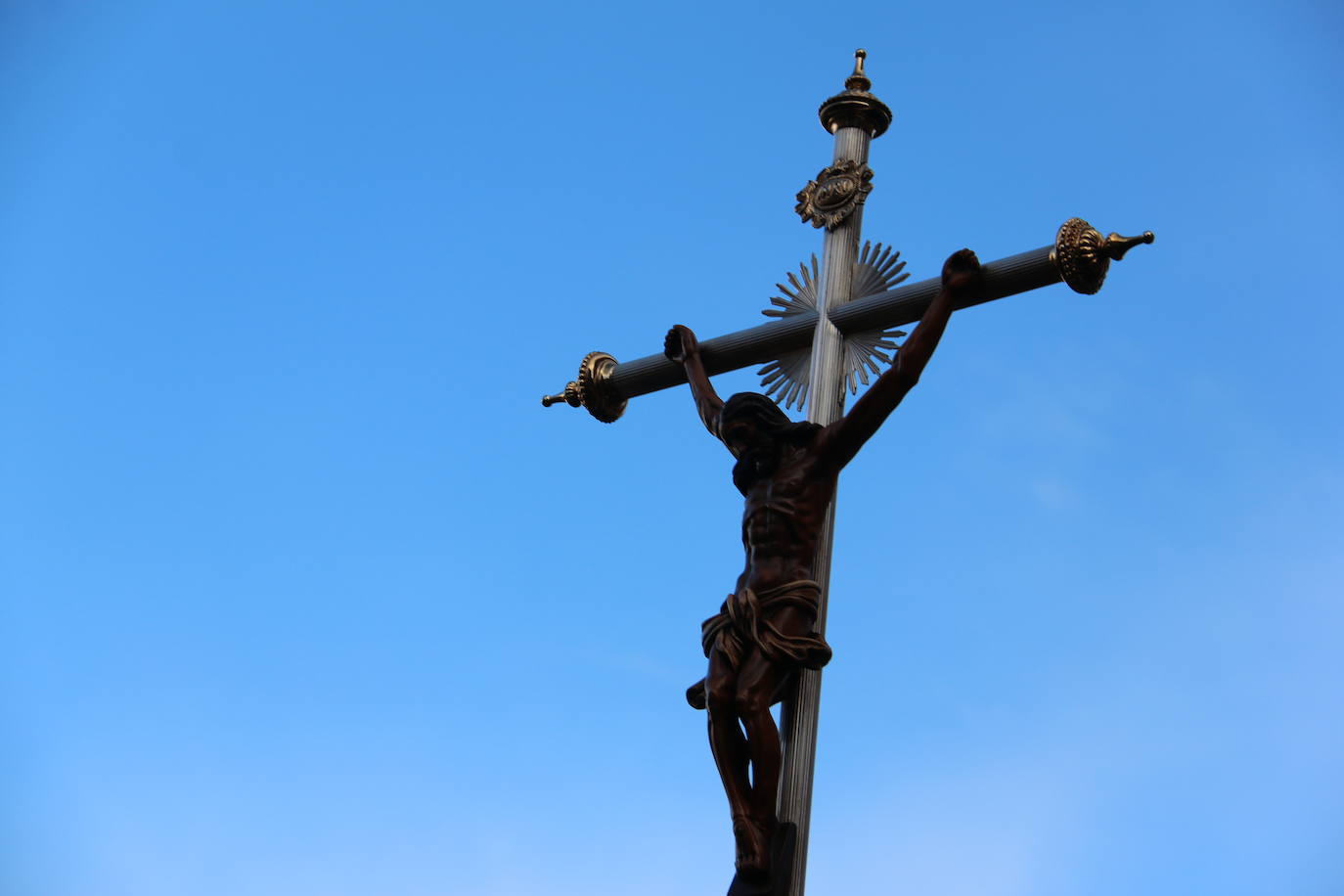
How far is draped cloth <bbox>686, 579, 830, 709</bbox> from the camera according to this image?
6270 millimetres

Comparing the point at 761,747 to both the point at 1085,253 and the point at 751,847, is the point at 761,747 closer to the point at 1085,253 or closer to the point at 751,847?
the point at 751,847

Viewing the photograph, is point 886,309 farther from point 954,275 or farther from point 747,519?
point 747,519

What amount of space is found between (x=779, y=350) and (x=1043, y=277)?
48.3 inches

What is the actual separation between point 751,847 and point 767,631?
29.7 inches

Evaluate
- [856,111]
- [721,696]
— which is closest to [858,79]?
[856,111]

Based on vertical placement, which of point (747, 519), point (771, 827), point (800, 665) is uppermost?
point (747, 519)

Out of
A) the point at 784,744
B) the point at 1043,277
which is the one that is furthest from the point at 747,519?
the point at 1043,277

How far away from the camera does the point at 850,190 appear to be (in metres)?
7.55

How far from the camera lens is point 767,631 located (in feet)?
20.7

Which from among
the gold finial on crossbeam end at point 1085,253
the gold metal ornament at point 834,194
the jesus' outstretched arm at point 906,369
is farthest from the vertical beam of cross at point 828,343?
the gold finial on crossbeam end at point 1085,253

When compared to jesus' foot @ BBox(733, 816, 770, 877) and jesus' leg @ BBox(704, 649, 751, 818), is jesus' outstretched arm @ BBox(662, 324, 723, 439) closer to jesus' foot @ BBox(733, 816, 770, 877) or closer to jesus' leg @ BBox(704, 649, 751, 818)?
jesus' leg @ BBox(704, 649, 751, 818)

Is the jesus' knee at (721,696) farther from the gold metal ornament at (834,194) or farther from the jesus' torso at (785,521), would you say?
the gold metal ornament at (834,194)

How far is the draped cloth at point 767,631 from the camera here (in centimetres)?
627

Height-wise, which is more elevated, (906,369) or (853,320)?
(853,320)
